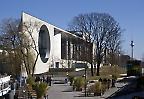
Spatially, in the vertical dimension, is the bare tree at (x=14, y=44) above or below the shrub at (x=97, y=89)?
above

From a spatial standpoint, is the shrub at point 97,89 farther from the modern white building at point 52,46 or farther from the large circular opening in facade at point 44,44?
the large circular opening in facade at point 44,44

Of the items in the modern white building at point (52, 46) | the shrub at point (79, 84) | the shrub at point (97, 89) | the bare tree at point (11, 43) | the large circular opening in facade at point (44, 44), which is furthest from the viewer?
the large circular opening in facade at point (44, 44)

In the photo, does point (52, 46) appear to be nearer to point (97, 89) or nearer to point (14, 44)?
point (14, 44)

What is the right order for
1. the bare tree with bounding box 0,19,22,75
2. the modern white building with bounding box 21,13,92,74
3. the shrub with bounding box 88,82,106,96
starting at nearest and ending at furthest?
the shrub with bounding box 88,82,106,96 < the bare tree with bounding box 0,19,22,75 < the modern white building with bounding box 21,13,92,74

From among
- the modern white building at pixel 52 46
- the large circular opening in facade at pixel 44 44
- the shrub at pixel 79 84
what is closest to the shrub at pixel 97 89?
the shrub at pixel 79 84

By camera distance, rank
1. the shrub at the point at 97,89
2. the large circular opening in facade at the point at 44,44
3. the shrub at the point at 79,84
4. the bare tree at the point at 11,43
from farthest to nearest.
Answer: the large circular opening in facade at the point at 44,44 < the bare tree at the point at 11,43 < the shrub at the point at 79,84 < the shrub at the point at 97,89

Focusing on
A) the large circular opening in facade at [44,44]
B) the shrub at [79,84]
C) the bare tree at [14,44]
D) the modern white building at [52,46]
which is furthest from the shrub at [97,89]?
the large circular opening in facade at [44,44]

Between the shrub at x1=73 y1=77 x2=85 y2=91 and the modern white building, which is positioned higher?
the modern white building

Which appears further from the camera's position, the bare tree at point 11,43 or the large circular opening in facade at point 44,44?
the large circular opening in facade at point 44,44

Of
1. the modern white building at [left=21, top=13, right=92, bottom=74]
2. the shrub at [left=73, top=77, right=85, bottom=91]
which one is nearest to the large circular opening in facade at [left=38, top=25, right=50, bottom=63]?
the modern white building at [left=21, top=13, right=92, bottom=74]

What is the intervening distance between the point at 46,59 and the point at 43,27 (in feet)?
33.7

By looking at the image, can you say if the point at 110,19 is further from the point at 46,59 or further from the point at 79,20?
the point at 46,59

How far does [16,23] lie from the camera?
74062 mm

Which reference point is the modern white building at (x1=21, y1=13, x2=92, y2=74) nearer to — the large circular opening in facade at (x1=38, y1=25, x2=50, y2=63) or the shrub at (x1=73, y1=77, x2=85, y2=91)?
the large circular opening in facade at (x1=38, y1=25, x2=50, y2=63)
